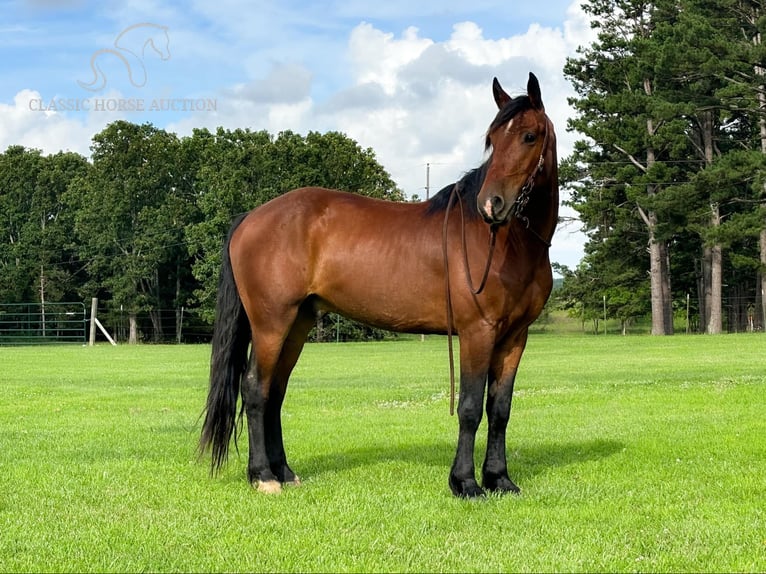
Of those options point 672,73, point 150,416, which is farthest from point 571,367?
point 672,73

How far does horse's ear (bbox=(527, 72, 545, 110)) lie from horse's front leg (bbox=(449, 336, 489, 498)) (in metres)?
1.69

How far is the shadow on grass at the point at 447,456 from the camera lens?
689cm

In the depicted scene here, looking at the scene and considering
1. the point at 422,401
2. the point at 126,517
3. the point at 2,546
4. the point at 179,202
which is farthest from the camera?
the point at 179,202

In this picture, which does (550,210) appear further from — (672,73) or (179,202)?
(179,202)

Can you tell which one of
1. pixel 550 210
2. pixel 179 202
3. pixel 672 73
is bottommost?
pixel 550 210

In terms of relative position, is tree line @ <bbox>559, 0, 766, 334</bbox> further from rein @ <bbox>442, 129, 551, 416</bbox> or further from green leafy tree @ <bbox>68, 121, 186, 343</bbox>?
rein @ <bbox>442, 129, 551, 416</bbox>

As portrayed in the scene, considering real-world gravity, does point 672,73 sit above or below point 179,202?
above

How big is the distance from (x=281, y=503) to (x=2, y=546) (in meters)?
1.77

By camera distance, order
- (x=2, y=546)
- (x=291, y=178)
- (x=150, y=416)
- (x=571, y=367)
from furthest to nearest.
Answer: (x=291, y=178), (x=571, y=367), (x=150, y=416), (x=2, y=546)

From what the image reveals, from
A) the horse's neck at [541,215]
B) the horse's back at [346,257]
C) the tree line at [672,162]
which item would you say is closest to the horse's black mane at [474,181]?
the horse's back at [346,257]

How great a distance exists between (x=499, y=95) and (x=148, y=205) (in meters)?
54.4

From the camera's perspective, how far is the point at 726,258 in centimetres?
4694

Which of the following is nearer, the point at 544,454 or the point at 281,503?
the point at 281,503

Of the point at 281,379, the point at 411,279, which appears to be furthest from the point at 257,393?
the point at 411,279
